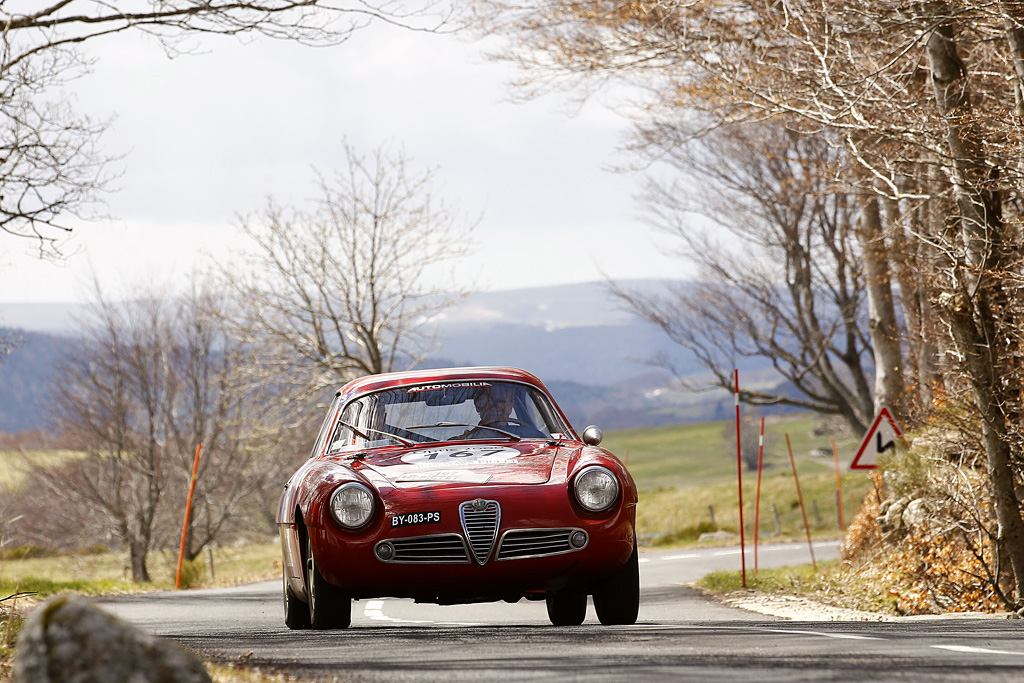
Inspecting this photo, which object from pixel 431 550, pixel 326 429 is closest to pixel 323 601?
pixel 431 550

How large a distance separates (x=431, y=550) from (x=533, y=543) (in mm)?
611

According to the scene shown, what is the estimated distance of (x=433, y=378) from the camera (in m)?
8.05

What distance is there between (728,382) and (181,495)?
26.2 meters

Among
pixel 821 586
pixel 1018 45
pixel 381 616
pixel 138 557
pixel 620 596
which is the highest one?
A: pixel 1018 45

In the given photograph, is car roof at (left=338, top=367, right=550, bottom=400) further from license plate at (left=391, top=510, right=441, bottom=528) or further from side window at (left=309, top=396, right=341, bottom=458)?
license plate at (left=391, top=510, right=441, bottom=528)

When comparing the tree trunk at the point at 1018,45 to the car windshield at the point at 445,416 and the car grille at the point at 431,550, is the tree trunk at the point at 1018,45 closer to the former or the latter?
the car windshield at the point at 445,416

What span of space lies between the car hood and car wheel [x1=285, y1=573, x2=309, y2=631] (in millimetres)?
1266

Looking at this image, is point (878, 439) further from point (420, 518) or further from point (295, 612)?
point (420, 518)

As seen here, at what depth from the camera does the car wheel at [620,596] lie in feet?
23.6

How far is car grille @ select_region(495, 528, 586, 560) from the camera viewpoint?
6.67 m

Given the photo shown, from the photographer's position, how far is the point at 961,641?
5.80 m

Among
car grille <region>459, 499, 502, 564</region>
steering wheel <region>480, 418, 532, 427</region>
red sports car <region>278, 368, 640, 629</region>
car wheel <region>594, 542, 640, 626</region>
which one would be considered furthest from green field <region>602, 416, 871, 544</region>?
car grille <region>459, 499, 502, 564</region>

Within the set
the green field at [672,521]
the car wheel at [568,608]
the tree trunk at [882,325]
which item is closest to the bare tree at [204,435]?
the green field at [672,521]

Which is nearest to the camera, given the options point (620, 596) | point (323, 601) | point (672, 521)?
point (323, 601)
